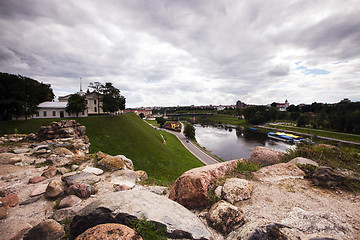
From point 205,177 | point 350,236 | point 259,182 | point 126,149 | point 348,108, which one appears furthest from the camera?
point 348,108

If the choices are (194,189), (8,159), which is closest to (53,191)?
(194,189)

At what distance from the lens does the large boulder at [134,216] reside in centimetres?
286

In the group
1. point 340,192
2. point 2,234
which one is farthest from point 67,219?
point 340,192

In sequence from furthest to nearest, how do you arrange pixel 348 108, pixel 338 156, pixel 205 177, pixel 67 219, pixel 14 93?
pixel 348 108
pixel 14 93
pixel 338 156
pixel 205 177
pixel 67 219

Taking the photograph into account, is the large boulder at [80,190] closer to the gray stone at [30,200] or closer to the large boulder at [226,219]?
the gray stone at [30,200]

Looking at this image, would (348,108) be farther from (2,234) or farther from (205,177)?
(2,234)

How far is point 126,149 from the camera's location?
835 inches

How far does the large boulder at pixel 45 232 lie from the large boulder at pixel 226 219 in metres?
3.80

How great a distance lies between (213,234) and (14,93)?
3097 cm

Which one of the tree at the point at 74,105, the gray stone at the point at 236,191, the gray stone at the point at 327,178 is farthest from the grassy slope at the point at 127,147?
the gray stone at the point at 327,178

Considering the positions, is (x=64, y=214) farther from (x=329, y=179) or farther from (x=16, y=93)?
(x=16, y=93)

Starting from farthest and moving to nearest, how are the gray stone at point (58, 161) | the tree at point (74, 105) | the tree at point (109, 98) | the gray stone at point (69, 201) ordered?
1. the tree at point (109, 98)
2. the tree at point (74, 105)
3. the gray stone at point (58, 161)
4. the gray stone at point (69, 201)

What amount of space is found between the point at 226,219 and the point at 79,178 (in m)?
6.49

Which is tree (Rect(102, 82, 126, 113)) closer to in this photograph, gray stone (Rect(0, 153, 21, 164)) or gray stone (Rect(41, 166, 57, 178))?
gray stone (Rect(0, 153, 21, 164))
